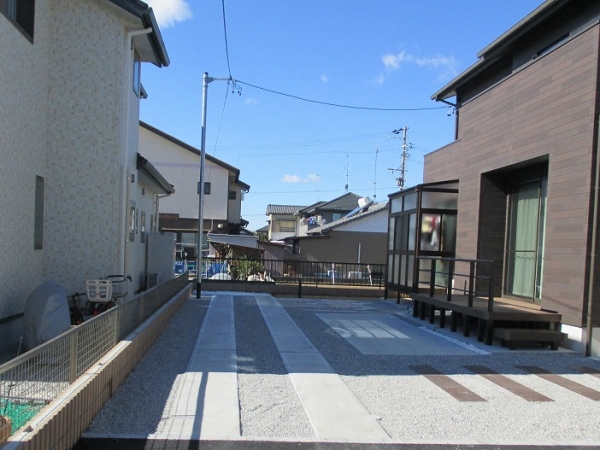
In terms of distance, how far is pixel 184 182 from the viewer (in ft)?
106

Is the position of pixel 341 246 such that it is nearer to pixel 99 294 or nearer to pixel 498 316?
pixel 498 316

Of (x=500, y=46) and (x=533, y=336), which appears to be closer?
(x=533, y=336)

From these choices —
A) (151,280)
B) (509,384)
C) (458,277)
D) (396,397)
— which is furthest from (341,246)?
(396,397)

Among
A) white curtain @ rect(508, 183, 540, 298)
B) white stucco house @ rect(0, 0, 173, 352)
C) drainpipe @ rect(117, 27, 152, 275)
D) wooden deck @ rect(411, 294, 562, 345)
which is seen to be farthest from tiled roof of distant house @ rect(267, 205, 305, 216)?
white stucco house @ rect(0, 0, 173, 352)

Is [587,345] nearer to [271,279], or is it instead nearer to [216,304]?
[216,304]

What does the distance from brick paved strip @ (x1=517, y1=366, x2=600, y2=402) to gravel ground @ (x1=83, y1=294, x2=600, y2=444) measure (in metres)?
0.14

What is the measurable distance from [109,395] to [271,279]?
1280 cm

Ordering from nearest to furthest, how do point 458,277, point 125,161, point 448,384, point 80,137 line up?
point 448,384 → point 80,137 → point 125,161 → point 458,277

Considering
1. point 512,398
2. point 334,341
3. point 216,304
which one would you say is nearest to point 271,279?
point 216,304

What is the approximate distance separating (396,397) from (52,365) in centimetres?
342

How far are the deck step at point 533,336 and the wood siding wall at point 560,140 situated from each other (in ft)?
1.07

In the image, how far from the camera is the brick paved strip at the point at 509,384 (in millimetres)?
5910

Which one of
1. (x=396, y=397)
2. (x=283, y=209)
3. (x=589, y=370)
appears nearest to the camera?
(x=396, y=397)

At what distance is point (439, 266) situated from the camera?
→ 13.5m
